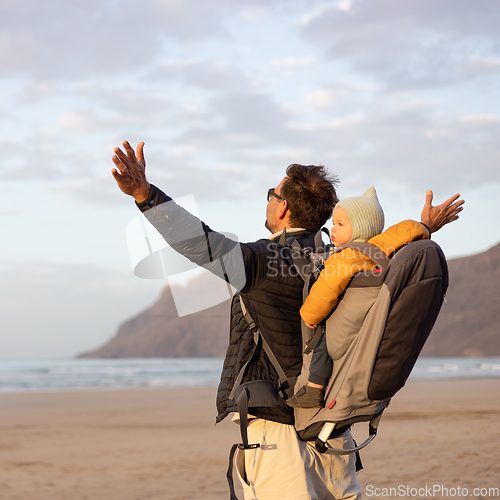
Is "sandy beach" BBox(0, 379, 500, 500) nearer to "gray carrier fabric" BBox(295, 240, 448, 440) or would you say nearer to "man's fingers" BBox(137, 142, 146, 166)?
"gray carrier fabric" BBox(295, 240, 448, 440)

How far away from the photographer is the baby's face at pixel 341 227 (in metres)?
→ 2.11

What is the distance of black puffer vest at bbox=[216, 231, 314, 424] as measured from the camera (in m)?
2.05

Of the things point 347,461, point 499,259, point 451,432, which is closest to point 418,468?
point 451,432

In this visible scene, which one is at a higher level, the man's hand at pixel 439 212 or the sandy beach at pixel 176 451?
the man's hand at pixel 439 212

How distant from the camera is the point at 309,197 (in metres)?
2.30

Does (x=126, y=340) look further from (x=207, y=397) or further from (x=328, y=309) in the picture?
(x=328, y=309)

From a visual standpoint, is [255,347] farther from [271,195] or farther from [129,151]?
[129,151]

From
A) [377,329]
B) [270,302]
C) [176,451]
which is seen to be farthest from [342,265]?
[176,451]

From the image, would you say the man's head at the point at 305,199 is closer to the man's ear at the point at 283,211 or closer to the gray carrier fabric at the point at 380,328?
Answer: the man's ear at the point at 283,211

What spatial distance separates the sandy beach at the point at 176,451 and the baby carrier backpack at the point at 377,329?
16.3ft

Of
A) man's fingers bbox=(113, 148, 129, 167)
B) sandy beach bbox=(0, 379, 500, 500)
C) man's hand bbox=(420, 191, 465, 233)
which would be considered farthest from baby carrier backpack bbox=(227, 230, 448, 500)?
sandy beach bbox=(0, 379, 500, 500)

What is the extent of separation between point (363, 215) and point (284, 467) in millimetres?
1011

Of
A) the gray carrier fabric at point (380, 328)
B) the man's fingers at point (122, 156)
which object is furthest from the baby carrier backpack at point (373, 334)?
the man's fingers at point (122, 156)

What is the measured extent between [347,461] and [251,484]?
44 cm
